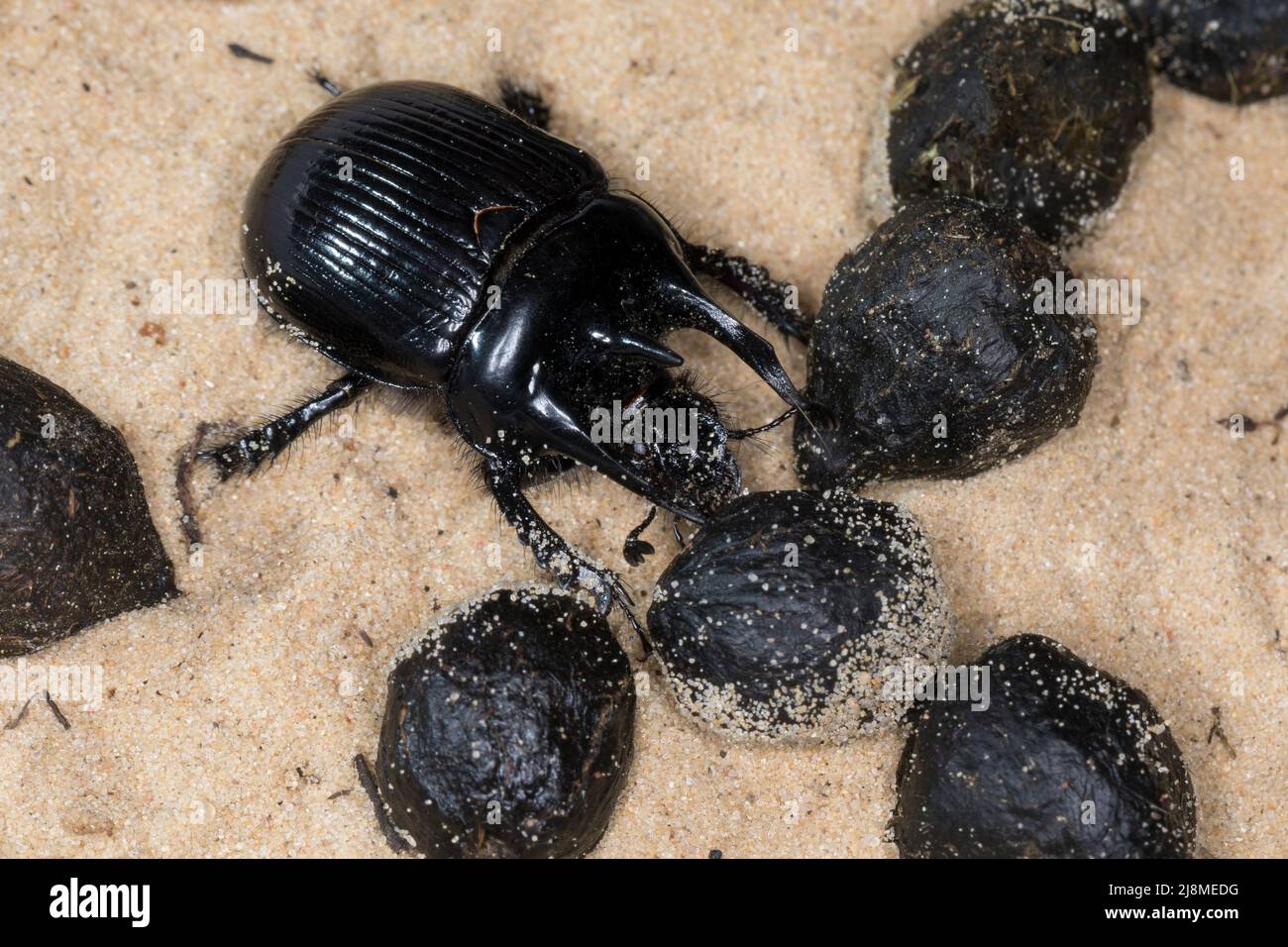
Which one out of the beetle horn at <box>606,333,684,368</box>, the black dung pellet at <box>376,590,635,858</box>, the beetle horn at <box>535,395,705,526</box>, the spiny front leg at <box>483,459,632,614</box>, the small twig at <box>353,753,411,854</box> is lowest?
the small twig at <box>353,753,411,854</box>

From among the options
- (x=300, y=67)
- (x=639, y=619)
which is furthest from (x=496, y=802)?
(x=300, y=67)

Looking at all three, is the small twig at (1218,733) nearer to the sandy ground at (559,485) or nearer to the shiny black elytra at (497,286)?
the sandy ground at (559,485)

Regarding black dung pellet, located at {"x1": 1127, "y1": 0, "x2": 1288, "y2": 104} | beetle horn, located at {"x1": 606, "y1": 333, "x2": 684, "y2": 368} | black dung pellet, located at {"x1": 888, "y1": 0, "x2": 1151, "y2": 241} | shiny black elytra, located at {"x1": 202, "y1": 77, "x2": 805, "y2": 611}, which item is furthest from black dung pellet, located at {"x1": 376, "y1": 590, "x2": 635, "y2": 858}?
black dung pellet, located at {"x1": 1127, "y1": 0, "x2": 1288, "y2": 104}

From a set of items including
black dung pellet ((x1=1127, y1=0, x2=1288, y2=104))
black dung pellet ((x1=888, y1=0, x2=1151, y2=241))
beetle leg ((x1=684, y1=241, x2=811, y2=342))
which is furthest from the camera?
black dung pellet ((x1=1127, y1=0, x2=1288, y2=104))

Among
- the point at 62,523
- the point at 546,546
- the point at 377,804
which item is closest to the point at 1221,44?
the point at 546,546

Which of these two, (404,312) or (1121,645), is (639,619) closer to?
(404,312)

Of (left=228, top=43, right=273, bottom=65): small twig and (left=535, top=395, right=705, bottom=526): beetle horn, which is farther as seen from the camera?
(left=228, top=43, right=273, bottom=65): small twig

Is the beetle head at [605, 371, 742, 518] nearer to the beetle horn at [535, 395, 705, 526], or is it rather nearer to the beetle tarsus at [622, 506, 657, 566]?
the beetle horn at [535, 395, 705, 526]

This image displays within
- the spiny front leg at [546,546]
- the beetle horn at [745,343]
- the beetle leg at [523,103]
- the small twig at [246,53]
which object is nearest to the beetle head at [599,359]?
the beetle horn at [745,343]
